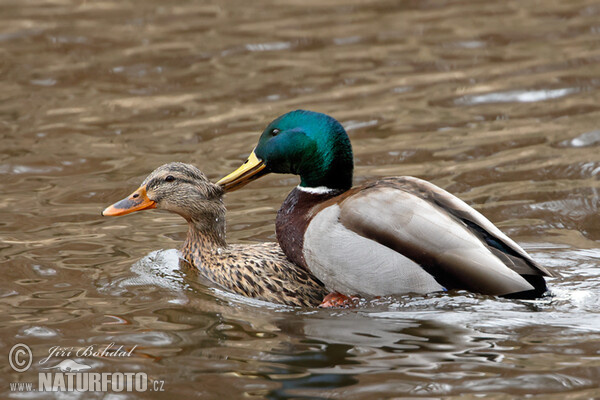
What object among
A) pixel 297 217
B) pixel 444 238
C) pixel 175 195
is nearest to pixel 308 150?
pixel 297 217

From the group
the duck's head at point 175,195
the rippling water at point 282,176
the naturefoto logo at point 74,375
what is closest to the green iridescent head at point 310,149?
the duck's head at point 175,195

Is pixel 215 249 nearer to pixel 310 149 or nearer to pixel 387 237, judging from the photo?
pixel 310 149

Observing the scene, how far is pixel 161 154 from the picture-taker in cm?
916

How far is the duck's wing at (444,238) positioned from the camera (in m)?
5.64

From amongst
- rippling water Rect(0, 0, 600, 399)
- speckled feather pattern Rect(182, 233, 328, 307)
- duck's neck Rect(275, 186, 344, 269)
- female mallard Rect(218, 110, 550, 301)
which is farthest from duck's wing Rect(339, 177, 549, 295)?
speckled feather pattern Rect(182, 233, 328, 307)

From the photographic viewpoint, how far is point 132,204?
21.5 ft

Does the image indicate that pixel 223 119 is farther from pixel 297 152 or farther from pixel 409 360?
pixel 409 360

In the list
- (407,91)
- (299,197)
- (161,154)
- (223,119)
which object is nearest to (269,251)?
(299,197)

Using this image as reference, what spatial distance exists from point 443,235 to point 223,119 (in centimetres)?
472

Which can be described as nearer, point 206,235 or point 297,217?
point 297,217

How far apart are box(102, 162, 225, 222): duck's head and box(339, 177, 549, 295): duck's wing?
3.63 feet

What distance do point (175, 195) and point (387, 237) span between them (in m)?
1.57

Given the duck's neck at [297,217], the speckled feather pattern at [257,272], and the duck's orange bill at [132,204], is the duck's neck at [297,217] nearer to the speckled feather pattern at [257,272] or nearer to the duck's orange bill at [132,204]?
the speckled feather pattern at [257,272]

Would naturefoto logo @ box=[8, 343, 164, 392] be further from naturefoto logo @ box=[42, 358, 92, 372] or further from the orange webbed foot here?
the orange webbed foot
